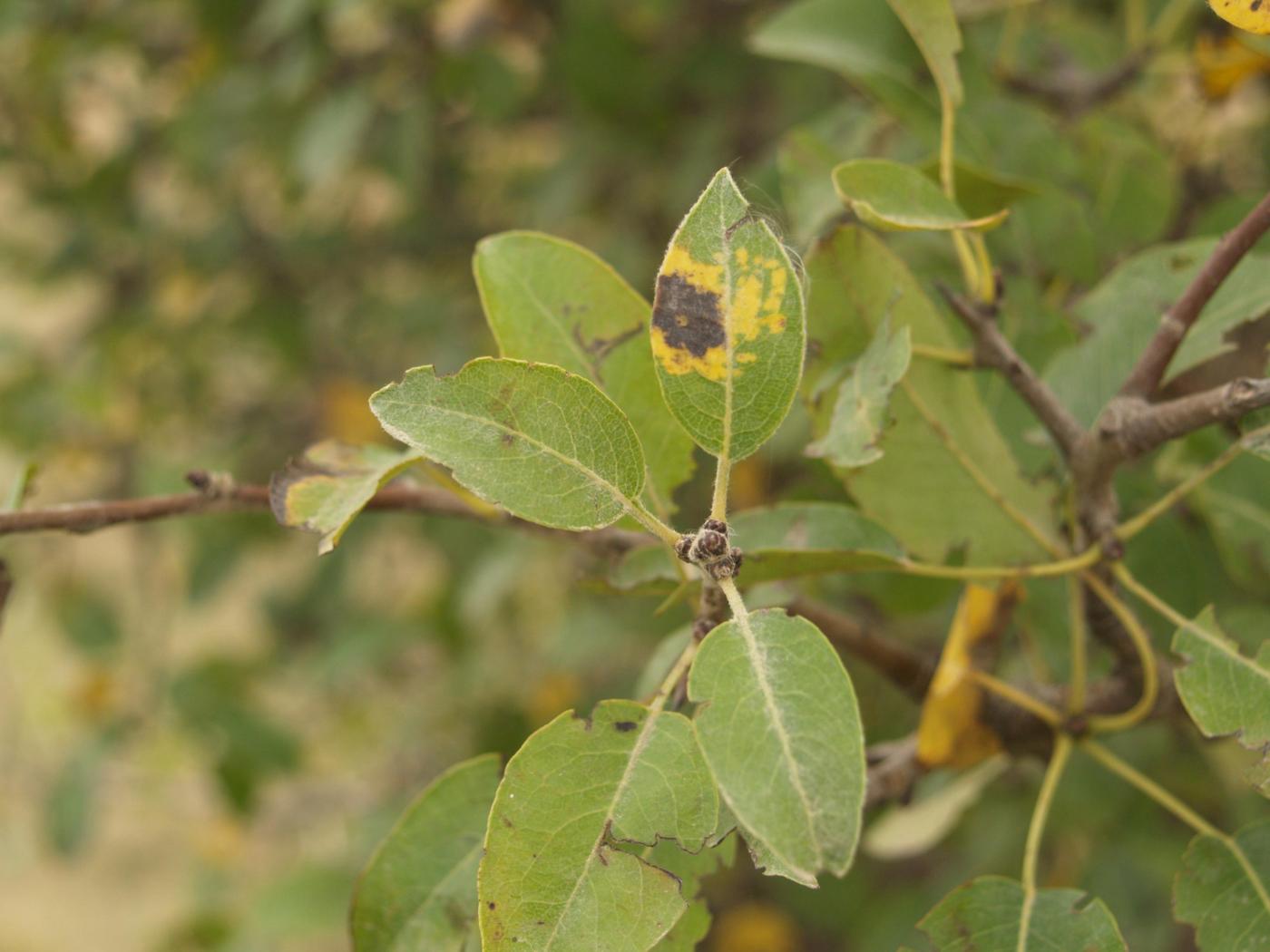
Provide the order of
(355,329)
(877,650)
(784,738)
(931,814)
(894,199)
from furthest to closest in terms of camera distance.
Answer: (355,329), (931,814), (877,650), (894,199), (784,738)

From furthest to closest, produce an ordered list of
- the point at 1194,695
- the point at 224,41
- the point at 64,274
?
the point at 64,274 → the point at 224,41 → the point at 1194,695

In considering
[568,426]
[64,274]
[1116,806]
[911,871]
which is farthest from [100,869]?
[568,426]

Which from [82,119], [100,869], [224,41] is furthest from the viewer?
[100,869]

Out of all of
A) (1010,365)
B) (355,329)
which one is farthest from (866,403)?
(355,329)

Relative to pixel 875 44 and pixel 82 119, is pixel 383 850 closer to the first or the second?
pixel 875 44

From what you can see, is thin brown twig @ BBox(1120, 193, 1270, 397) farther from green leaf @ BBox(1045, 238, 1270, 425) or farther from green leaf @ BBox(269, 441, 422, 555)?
green leaf @ BBox(269, 441, 422, 555)

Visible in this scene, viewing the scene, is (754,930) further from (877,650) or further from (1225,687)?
(1225,687)
